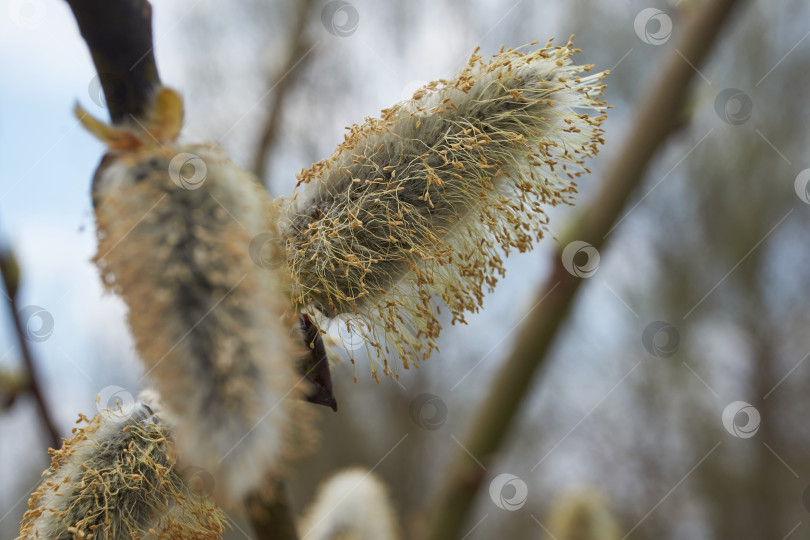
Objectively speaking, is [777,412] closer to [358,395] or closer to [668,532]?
[668,532]

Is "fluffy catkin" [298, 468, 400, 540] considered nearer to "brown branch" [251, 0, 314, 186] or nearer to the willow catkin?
the willow catkin

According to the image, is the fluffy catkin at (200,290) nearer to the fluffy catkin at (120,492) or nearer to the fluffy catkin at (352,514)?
the fluffy catkin at (120,492)

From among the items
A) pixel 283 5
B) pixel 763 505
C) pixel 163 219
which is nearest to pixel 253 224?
pixel 163 219

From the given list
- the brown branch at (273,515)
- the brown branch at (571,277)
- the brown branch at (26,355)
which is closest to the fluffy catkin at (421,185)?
the brown branch at (273,515)

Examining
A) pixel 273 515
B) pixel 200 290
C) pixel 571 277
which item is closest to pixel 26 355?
pixel 273 515

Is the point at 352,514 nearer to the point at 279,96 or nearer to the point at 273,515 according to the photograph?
the point at 273,515

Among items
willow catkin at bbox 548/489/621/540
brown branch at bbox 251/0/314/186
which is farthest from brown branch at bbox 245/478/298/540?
brown branch at bbox 251/0/314/186

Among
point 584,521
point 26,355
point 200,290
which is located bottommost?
point 26,355
